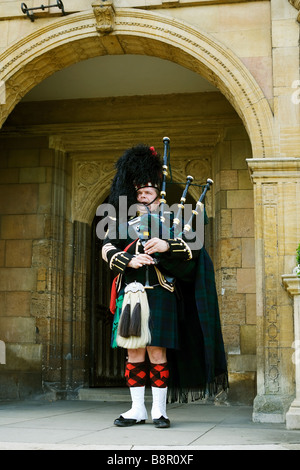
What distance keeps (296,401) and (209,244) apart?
357cm

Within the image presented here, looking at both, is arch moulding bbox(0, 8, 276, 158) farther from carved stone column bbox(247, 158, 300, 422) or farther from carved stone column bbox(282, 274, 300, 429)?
carved stone column bbox(282, 274, 300, 429)

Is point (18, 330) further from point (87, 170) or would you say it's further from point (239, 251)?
point (239, 251)

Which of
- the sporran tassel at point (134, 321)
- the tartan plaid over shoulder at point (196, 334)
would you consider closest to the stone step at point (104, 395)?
the tartan plaid over shoulder at point (196, 334)

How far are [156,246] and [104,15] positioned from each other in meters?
3.03

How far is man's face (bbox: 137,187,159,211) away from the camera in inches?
186

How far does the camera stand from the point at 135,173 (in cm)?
479

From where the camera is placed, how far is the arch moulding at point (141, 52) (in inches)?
236

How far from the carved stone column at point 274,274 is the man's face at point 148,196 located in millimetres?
1367

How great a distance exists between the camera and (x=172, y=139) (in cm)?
855

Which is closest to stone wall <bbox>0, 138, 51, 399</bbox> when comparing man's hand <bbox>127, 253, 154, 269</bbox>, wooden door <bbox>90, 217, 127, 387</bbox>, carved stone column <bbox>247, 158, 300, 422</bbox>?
wooden door <bbox>90, 217, 127, 387</bbox>

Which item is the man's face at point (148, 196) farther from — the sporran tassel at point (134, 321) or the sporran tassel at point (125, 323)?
the sporran tassel at point (125, 323)
